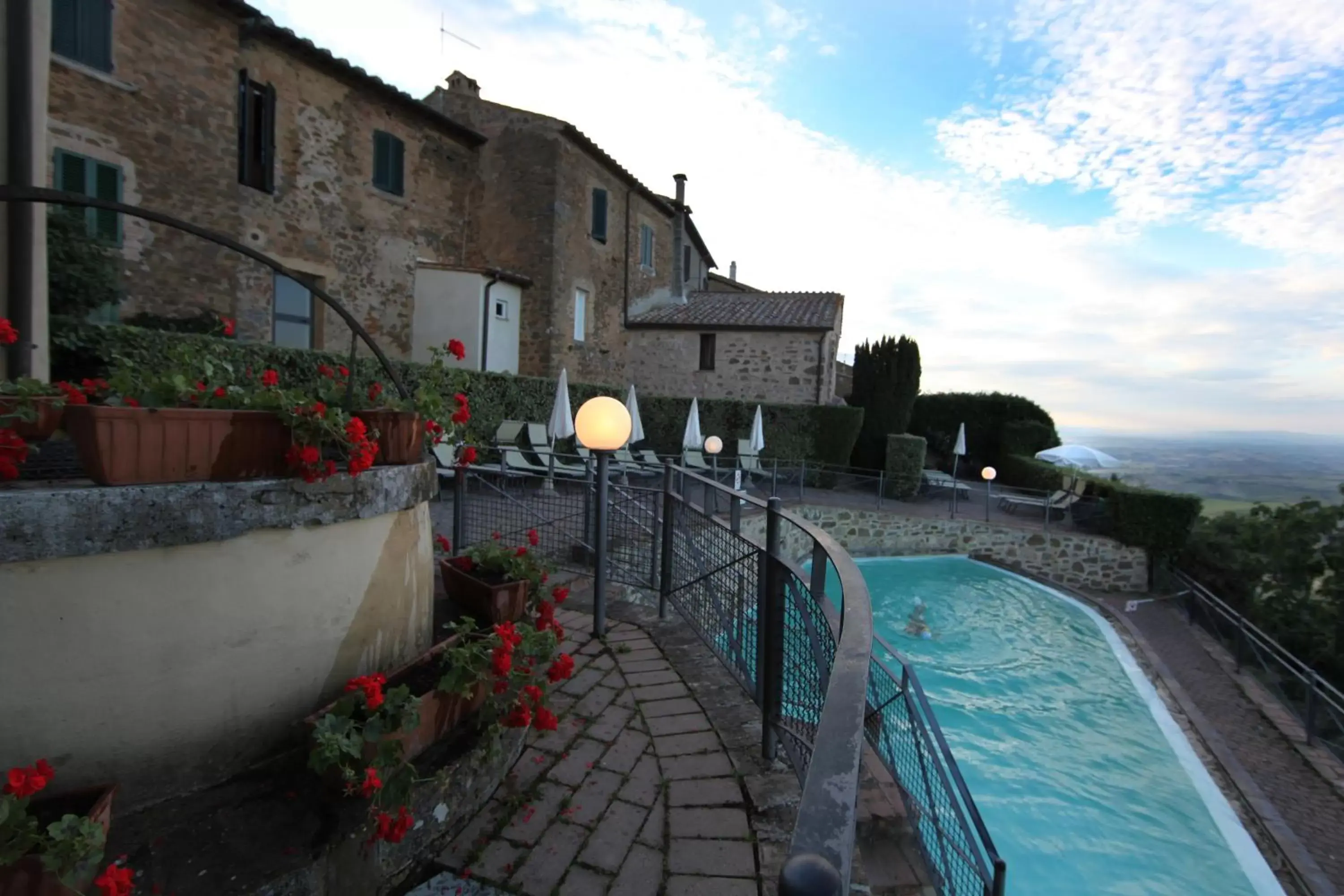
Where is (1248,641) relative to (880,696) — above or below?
below

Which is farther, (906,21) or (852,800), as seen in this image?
(906,21)

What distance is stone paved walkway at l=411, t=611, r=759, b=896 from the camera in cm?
195

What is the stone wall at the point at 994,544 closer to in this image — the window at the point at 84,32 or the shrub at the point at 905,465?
the shrub at the point at 905,465

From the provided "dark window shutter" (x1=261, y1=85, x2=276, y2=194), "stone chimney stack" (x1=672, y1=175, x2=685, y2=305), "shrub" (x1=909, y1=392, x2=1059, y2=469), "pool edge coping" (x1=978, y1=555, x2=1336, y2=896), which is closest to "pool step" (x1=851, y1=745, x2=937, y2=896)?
"pool edge coping" (x1=978, y1=555, x2=1336, y2=896)

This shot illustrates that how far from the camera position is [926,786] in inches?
141

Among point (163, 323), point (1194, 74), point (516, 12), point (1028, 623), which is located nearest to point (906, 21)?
point (1194, 74)

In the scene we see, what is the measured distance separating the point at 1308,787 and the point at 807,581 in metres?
8.44

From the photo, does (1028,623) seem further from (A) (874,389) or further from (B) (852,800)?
(B) (852,800)

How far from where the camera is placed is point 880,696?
463cm

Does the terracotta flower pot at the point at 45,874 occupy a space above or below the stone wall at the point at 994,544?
above

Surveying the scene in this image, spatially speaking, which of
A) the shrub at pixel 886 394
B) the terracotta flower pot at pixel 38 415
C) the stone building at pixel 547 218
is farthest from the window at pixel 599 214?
the terracotta flower pot at pixel 38 415

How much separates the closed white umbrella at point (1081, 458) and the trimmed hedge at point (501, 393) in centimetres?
544

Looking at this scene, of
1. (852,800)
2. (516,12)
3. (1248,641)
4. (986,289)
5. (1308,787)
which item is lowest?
(1308,787)

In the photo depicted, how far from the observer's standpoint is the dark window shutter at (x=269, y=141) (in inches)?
428
